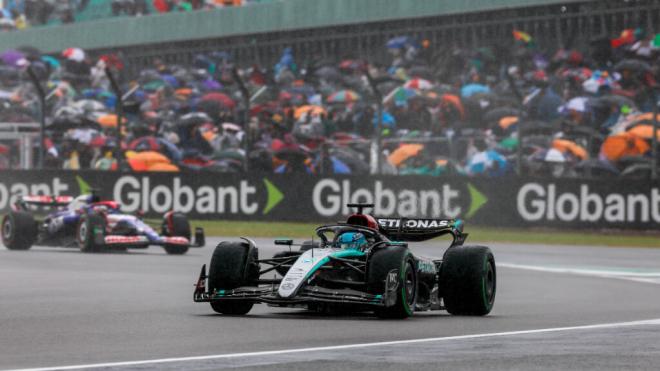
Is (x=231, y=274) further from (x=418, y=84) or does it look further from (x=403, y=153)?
(x=418, y=84)

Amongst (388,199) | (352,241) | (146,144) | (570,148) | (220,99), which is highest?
(220,99)

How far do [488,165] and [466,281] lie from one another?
19.8 m

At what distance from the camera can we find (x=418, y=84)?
124ft

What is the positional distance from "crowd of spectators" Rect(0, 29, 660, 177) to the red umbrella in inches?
2.0

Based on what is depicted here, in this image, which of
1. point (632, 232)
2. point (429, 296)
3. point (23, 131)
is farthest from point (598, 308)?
point (23, 131)

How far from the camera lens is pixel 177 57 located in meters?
47.3

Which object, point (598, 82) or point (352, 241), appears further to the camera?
point (598, 82)

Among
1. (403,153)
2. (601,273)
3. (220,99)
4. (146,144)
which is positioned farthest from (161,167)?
(601,273)

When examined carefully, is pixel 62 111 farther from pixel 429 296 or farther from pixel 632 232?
pixel 429 296

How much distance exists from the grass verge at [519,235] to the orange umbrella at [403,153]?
8.61 ft

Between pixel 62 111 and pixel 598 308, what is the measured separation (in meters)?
29.0

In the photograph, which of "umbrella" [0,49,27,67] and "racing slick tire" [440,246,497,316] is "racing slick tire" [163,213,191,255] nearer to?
"racing slick tire" [440,246,497,316]

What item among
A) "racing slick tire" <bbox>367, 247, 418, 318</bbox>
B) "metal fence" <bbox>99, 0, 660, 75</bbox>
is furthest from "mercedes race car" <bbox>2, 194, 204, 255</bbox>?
"metal fence" <bbox>99, 0, 660, 75</bbox>

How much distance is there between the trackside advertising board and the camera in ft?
93.3
